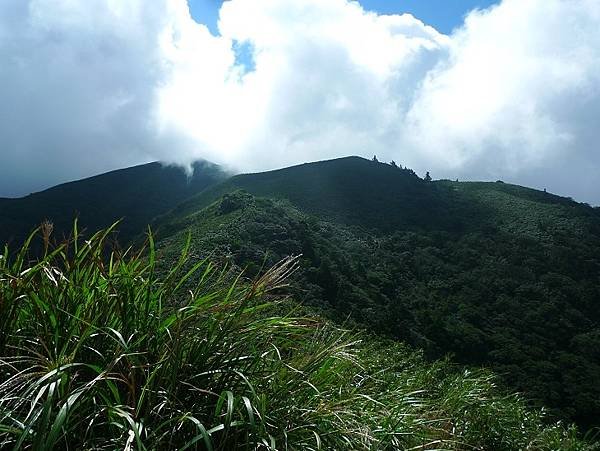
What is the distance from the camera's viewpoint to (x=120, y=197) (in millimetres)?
87250

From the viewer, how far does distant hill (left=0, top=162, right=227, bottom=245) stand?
212ft

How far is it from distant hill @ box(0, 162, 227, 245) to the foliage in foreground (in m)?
55.2

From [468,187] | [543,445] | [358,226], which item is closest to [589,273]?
[358,226]

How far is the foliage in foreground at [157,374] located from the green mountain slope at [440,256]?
1128cm

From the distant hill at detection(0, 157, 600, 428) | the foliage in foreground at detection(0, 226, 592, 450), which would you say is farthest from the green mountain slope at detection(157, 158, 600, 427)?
the foliage in foreground at detection(0, 226, 592, 450)

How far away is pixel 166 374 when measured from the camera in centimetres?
205

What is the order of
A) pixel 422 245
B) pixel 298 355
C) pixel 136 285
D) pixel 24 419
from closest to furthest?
1. pixel 24 419
2. pixel 136 285
3. pixel 298 355
4. pixel 422 245

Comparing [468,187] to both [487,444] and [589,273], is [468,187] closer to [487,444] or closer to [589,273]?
[589,273]

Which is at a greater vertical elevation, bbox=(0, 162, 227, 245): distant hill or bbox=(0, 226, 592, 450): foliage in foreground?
bbox=(0, 162, 227, 245): distant hill

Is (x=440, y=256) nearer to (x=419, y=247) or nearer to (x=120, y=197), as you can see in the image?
(x=419, y=247)

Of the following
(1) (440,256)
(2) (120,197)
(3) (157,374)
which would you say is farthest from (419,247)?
(3) (157,374)

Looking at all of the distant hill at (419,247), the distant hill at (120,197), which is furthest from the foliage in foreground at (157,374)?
the distant hill at (120,197)

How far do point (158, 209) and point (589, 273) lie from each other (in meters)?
60.3

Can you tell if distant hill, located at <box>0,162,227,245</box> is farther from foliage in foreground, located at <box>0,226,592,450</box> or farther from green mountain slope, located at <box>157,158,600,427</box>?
foliage in foreground, located at <box>0,226,592,450</box>
